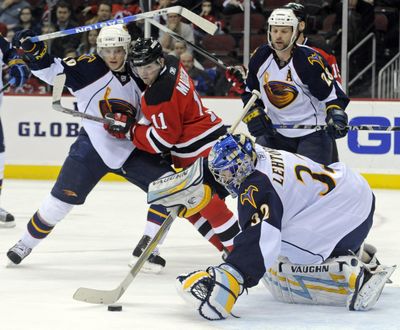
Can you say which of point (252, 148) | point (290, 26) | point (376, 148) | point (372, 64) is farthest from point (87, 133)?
point (372, 64)

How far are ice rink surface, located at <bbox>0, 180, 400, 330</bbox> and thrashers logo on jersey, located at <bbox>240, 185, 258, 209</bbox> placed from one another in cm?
38

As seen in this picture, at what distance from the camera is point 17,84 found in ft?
19.2

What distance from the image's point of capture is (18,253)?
15.6ft

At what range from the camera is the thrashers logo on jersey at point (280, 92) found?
16.0 ft

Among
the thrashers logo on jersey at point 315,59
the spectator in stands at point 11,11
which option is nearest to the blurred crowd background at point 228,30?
the spectator in stands at point 11,11

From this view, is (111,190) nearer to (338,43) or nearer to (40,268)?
(338,43)

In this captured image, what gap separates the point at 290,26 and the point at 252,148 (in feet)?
4.25

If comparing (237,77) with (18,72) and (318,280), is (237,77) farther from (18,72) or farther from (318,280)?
(318,280)

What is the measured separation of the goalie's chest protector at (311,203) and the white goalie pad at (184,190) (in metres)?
0.25

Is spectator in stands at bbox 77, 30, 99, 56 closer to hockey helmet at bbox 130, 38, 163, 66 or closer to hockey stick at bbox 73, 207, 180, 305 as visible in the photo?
hockey helmet at bbox 130, 38, 163, 66

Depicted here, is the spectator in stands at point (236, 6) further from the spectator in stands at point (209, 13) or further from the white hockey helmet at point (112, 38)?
the white hockey helmet at point (112, 38)

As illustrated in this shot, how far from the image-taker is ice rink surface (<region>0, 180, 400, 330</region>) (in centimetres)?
364

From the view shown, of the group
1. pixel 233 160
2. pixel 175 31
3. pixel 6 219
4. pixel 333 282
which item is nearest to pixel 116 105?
pixel 233 160

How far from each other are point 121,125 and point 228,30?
4.06 metres
